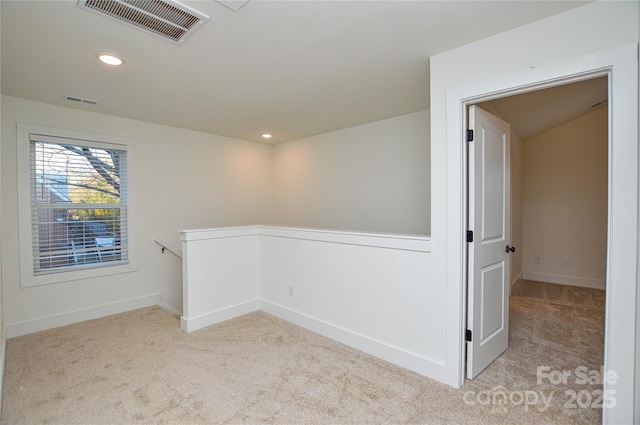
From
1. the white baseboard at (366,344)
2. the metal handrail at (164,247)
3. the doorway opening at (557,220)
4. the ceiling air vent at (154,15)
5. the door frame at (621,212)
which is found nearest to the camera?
the door frame at (621,212)

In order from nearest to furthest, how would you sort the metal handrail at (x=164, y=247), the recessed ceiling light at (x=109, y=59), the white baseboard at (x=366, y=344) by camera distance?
the recessed ceiling light at (x=109, y=59), the white baseboard at (x=366, y=344), the metal handrail at (x=164, y=247)

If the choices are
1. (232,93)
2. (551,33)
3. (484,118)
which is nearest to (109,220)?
(232,93)

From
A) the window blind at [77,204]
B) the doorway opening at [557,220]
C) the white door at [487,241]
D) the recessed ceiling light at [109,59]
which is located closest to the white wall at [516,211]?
the doorway opening at [557,220]

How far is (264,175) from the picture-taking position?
5.41 m

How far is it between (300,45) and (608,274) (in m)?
2.34

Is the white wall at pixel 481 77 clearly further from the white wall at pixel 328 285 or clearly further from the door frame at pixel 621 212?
the white wall at pixel 328 285

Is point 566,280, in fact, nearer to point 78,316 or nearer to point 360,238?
point 360,238

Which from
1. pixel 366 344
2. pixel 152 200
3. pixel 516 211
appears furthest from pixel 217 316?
pixel 516 211

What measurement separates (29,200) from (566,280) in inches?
299

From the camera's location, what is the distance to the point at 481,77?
2107 millimetres

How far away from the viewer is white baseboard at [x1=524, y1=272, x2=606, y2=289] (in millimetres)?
4926

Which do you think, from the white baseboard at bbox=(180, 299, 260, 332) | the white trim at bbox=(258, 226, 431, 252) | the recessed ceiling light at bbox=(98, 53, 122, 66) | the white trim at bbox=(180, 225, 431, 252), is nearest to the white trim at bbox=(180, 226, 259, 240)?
the white trim at bbox=(180, 225, 431, 252)

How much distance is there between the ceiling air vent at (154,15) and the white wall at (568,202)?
589cm

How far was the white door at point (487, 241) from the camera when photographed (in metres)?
2.33
